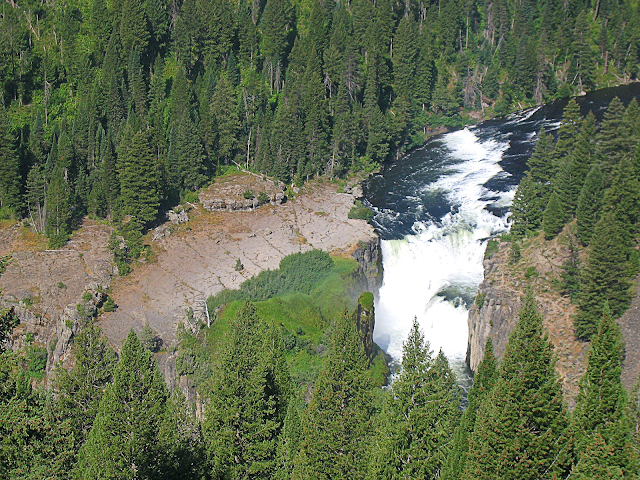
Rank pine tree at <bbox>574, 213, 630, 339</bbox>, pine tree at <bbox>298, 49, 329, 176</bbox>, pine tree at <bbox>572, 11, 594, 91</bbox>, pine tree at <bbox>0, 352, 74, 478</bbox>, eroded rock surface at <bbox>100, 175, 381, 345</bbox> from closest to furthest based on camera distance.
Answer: pine tree at <bbox>0, 352, 74, 478</bbox>, pine tree at <bbox>574, 213, 630, 339</bbox>, eroded rock surface at <bbox>100, 175, 381, 345</bbox>, pine tree at <bbox>298, 49, 329, 176</bbox>, pine tree at <bbox>572, 11, 594, 91</bbox>

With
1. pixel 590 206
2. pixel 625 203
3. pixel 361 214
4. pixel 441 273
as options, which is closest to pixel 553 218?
pixel 590 206

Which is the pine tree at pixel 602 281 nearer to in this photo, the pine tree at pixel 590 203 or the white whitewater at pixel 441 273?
the pine tree at pixel 590 203

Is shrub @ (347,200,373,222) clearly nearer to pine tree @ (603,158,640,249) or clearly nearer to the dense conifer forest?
the dense conifer forest

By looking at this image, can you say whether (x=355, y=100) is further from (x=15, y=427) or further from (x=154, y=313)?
(x=15, y=427)

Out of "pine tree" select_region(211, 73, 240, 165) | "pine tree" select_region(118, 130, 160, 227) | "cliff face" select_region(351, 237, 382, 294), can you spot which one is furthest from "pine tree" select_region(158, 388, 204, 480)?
"pine tree" select_region(211, 73, 240, 165)

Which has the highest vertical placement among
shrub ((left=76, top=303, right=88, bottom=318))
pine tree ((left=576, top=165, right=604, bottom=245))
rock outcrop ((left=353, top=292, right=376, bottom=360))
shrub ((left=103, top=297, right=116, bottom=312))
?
pine tree ((left=576, top=165, right=604, bottom=245))
